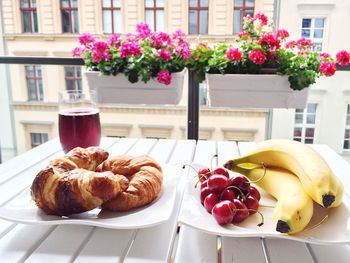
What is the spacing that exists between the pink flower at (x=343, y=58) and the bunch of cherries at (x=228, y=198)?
35.0 inches

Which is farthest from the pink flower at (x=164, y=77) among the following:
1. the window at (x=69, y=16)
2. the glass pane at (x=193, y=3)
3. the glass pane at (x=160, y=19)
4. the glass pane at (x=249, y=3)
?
the window at (x=69, y=16)

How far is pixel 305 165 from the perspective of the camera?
56 centimetres

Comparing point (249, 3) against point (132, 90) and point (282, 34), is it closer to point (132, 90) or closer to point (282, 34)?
point (282, 34)

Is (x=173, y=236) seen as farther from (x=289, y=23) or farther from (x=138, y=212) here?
(x=289, y=23)

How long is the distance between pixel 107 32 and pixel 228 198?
7507mm

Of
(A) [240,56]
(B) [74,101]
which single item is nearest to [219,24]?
(A) [240,56]

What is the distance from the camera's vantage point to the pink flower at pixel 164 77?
3.83 ft

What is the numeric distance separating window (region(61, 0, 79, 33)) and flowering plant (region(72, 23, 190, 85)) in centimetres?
780

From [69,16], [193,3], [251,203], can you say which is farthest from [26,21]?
[251,203]

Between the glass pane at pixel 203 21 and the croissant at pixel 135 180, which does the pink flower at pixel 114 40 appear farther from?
the glass pane at pixel 203 21

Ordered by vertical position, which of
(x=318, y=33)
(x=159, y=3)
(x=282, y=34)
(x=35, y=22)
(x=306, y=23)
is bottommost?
(x=282, y=34)

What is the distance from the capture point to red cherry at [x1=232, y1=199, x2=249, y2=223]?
1.62ft

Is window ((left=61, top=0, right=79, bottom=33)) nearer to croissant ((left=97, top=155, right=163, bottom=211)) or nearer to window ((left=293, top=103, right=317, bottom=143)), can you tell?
window ((left=293, top=103, right=317, bottom=143))

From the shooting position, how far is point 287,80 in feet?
3.80
